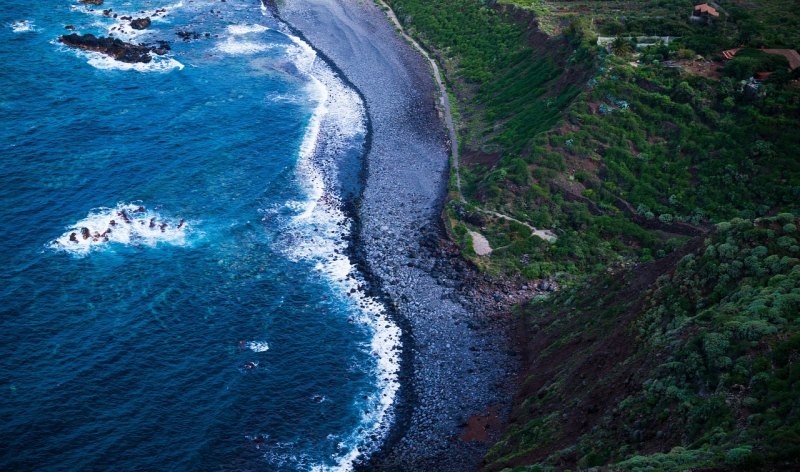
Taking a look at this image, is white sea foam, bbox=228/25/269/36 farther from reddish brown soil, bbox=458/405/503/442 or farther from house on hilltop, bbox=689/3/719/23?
reddish brown soil, bbox=458/405/503/442

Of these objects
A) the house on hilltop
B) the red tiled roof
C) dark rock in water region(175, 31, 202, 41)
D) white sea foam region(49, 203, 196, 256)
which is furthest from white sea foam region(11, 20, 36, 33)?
the red tiled roof

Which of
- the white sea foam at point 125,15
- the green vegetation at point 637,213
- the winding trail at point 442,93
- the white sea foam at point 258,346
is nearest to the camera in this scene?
the green vegetation at point 637,213

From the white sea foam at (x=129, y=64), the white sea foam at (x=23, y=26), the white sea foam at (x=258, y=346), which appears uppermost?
the white sea foam at (x=258, y=346)

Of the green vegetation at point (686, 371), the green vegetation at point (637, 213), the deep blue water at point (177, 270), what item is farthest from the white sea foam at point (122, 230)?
the green vegetation at point (686, 371)

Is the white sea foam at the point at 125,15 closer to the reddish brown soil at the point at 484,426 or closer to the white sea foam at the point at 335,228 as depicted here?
the white sea foam at the point at 335,228

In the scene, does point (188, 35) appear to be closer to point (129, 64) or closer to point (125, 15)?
point (125, 15)

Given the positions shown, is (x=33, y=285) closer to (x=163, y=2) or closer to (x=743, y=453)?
(x=743, y=453)

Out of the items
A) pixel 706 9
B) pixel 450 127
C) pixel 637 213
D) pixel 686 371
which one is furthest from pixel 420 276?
pixel 706 9
